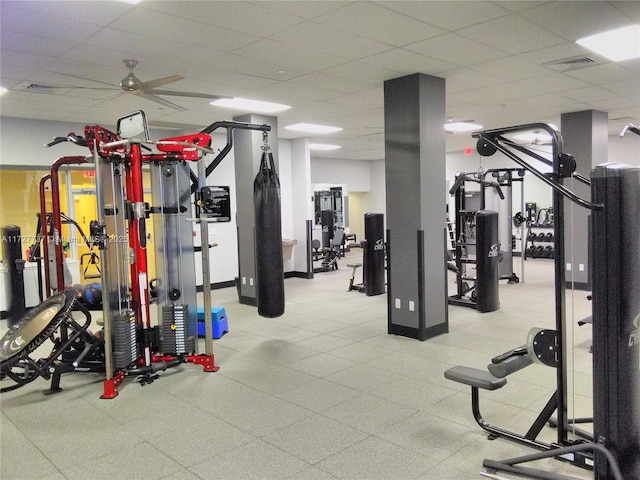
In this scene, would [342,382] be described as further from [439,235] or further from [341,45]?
[341,45]

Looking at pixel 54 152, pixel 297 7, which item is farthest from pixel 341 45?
pixel 54 152

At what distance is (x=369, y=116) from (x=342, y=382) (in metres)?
4.85

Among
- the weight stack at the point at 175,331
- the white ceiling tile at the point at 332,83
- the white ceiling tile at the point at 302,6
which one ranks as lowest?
the weight stack at the point at 175,331

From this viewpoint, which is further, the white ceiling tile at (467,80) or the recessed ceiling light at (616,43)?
the white ceiling tile at (467,80)

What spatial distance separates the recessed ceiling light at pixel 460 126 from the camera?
877cm

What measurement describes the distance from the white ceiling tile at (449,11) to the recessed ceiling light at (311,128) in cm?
492

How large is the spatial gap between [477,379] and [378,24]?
2.65 metres

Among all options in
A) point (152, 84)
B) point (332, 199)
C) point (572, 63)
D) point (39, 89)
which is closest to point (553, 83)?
point (572, 63)

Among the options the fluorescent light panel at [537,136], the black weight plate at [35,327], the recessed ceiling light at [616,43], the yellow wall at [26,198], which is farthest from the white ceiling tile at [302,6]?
the fluorescent light panel at [537,136]

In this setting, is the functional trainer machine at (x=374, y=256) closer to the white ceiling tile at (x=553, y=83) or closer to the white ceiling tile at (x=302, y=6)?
the white ceiling tile at (x=553, y=83)

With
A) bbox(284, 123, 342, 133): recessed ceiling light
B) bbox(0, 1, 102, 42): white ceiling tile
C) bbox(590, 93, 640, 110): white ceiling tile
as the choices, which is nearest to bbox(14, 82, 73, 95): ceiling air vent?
Result: bbox(0, 1, 102, 42): white ceiling tile

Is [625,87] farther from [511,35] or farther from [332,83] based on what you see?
[332,83]

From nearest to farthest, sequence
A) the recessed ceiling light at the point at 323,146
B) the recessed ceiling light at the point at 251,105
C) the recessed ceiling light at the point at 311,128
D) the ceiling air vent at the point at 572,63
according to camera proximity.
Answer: the ceiling air vent at the point at 572,63, the recessed ceiling light at the point at 251,105, the recessed ceiling light at the point at 311,128, the recessed ceiling light at the point at 323,146

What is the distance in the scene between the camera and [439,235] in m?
5.68
